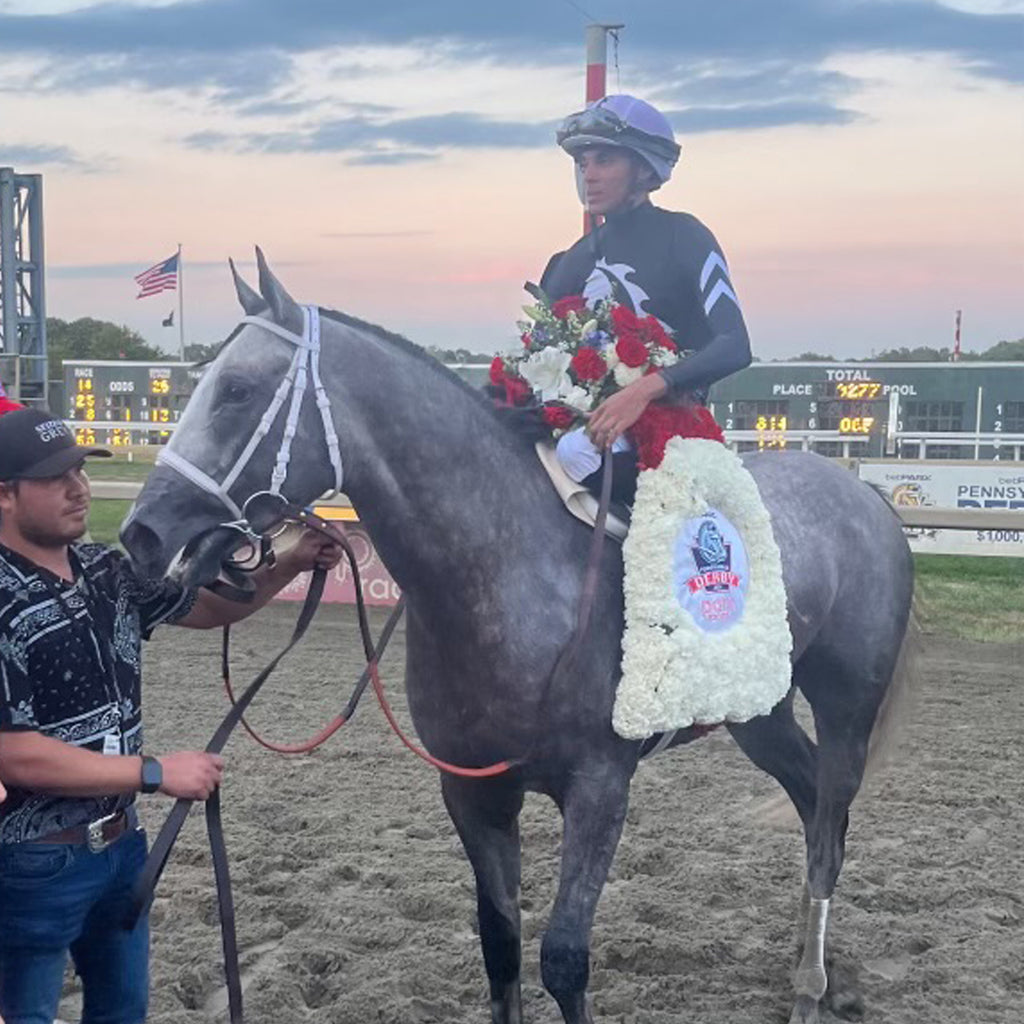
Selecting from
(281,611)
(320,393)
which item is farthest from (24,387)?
(320,393)

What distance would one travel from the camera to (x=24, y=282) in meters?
16.3

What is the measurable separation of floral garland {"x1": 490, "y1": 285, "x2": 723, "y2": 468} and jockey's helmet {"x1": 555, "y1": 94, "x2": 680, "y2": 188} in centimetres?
43

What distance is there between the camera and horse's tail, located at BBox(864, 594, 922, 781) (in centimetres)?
410

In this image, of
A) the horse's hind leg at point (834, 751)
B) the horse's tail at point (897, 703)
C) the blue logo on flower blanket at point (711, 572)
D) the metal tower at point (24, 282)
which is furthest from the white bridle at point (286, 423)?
the metal tower at point (24, 282)

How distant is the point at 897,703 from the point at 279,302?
267 cm

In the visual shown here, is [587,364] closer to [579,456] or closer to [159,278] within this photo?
[579,456]

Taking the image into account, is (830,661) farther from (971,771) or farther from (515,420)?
(971,771)

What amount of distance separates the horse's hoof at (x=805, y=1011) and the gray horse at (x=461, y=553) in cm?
84

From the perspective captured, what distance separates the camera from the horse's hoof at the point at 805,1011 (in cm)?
341

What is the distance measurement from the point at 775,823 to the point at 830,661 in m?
0.94

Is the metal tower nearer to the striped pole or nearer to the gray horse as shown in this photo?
the striped pole

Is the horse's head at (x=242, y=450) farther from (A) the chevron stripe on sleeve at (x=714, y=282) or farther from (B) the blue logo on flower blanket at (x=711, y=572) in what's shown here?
(A) the chevron stripe on sleeve at (x=714, y=282)

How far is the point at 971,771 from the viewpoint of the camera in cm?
560

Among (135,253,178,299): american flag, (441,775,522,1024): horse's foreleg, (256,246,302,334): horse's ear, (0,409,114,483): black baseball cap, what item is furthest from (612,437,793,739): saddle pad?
(135,253,178,299): american flag
